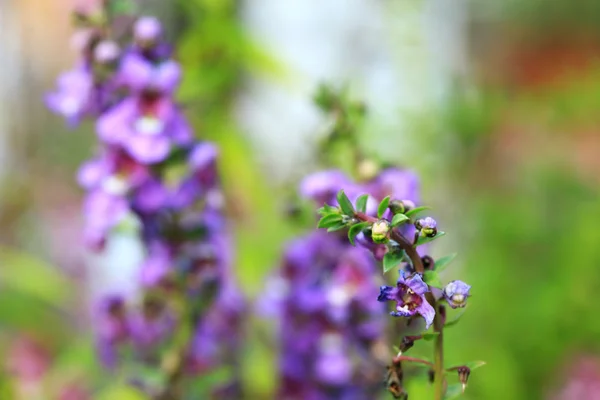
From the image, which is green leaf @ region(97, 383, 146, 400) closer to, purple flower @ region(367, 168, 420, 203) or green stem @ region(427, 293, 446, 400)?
purple flower @ region(367, 168, 420, 203)

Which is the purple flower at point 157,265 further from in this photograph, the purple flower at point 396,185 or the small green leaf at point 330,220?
the small green leaf at point 330,220

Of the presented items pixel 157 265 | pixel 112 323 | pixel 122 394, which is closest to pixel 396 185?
pixel 157 265

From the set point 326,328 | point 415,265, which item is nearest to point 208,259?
point 326,328

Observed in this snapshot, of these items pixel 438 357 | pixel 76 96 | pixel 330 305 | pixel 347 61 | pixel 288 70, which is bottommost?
pixel 438 357

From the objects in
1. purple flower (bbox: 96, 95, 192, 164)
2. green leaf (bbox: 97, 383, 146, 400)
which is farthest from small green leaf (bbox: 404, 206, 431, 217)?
green leaf (bbox: 97, 383, 146, 400)

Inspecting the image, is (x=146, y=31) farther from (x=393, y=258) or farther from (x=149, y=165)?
(x=393, y=258)

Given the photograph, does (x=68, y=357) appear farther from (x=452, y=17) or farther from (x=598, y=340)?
(x=452, y=17)

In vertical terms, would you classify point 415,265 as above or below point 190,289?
below
